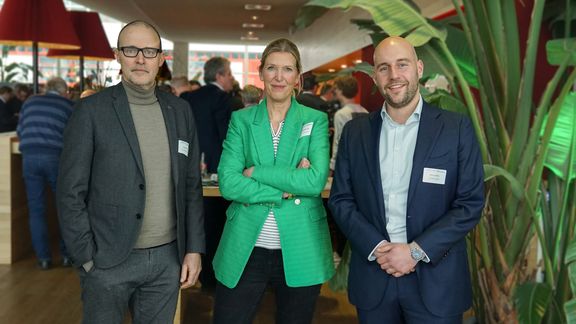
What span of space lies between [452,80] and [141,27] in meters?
1.44

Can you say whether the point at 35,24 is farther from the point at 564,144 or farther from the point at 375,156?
the point at 564,144

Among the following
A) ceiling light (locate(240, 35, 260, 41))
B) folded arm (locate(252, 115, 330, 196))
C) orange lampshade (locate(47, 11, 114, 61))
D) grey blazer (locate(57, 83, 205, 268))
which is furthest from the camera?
ceiling light (locate(240, 35, 260, 41))

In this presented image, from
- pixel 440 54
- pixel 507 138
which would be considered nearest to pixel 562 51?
pixel 507 138

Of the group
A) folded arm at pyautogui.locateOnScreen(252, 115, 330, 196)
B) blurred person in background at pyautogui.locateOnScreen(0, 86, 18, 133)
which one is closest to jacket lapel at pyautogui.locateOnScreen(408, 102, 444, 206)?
folded arm at pyautogui.locateOnScreen(252, 115, 330, 196)

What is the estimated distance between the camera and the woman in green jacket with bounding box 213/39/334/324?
7.67 ft

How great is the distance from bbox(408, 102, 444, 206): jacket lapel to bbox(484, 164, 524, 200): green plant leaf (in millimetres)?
368

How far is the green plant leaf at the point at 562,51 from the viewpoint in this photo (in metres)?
2.36

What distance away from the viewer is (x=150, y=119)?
220cm

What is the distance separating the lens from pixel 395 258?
6.82ft

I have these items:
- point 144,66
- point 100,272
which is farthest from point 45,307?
point 144,66

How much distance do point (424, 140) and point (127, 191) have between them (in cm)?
99

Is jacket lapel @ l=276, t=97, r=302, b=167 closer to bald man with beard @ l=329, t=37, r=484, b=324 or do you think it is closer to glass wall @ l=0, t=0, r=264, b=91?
bald man with beard @ l=329, t=37, r=484, b=324

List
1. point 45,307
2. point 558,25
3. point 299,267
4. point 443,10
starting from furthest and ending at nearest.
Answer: point 443,10 → point 45,307 → point 558,25 → point 299,267

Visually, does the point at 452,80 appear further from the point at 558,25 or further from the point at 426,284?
the point at 426,284
